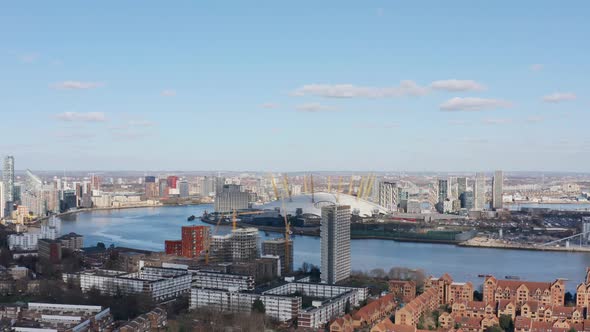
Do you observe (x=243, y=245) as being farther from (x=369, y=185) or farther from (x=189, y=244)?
(x=369, y=185)

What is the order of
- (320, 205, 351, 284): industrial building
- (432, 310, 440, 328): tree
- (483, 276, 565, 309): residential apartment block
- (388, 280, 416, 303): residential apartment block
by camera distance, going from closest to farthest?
(432, 310, 440, 328): tree, (483, 276, 565, 309): residential apartment block, (388, 280, 416, 303): residential apartment block, (320, 205, 351, 284): industrial building

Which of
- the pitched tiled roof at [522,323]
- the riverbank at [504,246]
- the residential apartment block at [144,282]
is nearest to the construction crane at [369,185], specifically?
the riverbank at [504,246]

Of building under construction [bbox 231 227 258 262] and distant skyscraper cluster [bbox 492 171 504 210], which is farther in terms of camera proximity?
distant skyscraper cluster [bbox 492 171 504 210]

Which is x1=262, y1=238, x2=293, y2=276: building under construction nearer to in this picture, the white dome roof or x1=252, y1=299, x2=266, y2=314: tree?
x1=252, y1=299, x2=266, y2=314: tree

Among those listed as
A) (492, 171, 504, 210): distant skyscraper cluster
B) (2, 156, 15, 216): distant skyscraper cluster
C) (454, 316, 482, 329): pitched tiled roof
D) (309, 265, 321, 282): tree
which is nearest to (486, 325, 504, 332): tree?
(454, 316, 482, 329): pitched tiled roof

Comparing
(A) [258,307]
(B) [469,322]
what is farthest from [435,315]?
(A) [258,307]
